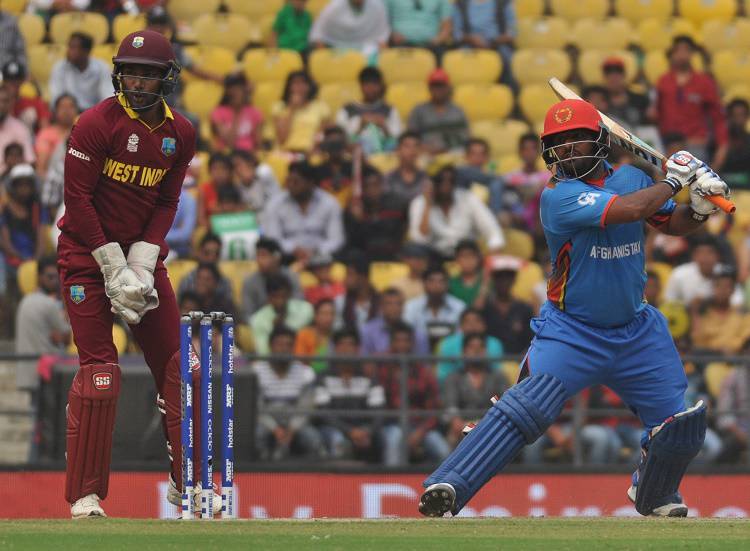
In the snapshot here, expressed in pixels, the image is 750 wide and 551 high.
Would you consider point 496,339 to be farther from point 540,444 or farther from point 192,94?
point 192,94

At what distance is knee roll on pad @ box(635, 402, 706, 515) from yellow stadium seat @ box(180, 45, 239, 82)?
31.0 feet

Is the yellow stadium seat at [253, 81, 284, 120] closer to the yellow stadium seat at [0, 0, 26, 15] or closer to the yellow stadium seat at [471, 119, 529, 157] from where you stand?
the yellow stadium seat at [471, 119, 529, 157]

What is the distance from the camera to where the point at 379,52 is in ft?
55.5

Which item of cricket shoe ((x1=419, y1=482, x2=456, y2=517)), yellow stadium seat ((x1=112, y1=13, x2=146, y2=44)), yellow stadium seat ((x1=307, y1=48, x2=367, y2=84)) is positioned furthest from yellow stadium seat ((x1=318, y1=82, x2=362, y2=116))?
cricket shoe ((x1=419, y1=482, x2=456, y2=517))

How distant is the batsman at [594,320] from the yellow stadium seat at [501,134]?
26.5 feet

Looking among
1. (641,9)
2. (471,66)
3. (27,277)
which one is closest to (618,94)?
(471,66)

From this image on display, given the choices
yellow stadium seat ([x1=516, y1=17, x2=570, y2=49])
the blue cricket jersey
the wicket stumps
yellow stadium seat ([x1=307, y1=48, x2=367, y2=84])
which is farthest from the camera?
yellow stadium seat ([x1=516, y1=17, x2=570, y2=49])

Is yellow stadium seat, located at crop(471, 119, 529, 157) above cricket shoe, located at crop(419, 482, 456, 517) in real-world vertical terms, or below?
above

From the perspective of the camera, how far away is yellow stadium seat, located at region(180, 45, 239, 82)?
54.9 ft

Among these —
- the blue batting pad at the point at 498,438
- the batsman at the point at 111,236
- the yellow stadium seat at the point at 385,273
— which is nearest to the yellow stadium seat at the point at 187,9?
the yellow stadium seat at the point at 385,273

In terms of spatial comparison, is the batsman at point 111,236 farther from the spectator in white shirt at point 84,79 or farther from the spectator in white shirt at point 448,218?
the spectator in white shirt at point 84,79

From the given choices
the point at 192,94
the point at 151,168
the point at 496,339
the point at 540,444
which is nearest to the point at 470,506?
the point at 540,444

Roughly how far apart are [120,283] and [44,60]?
929cm

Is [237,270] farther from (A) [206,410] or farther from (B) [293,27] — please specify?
(A) [206,410]
